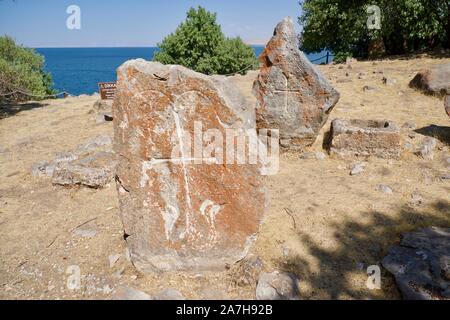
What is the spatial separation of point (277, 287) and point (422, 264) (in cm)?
158

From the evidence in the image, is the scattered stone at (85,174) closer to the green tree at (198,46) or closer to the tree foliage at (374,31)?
the tree foliage at (374,31)

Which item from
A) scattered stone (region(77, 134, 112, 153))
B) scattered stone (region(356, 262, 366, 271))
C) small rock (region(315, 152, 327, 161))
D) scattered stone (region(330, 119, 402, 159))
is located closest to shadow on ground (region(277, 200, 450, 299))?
scattered stone (region(356, 262, 366, 271))

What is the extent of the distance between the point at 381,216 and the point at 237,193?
2.44m

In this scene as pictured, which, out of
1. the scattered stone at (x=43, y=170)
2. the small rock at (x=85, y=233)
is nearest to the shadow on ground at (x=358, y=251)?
the small rock at (x=85, y=233)

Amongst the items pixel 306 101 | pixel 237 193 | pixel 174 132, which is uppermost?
pixel 306 101

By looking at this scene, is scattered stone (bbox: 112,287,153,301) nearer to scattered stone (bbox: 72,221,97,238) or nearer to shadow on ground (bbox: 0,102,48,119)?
scattered stone (bbox: 72,221,97,238)

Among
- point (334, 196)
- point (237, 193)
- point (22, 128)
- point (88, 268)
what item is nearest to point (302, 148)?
point (334, 196)

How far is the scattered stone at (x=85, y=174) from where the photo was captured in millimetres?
6336

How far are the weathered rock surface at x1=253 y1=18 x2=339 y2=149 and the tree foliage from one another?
1174 centimetres

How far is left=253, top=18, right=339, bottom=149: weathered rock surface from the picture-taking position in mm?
7004

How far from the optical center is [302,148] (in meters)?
7.59

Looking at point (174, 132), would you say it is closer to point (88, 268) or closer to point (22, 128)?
point (88, 268)

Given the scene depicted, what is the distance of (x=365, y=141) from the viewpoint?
22.3 ft

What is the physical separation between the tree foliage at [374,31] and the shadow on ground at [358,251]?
1420cm
